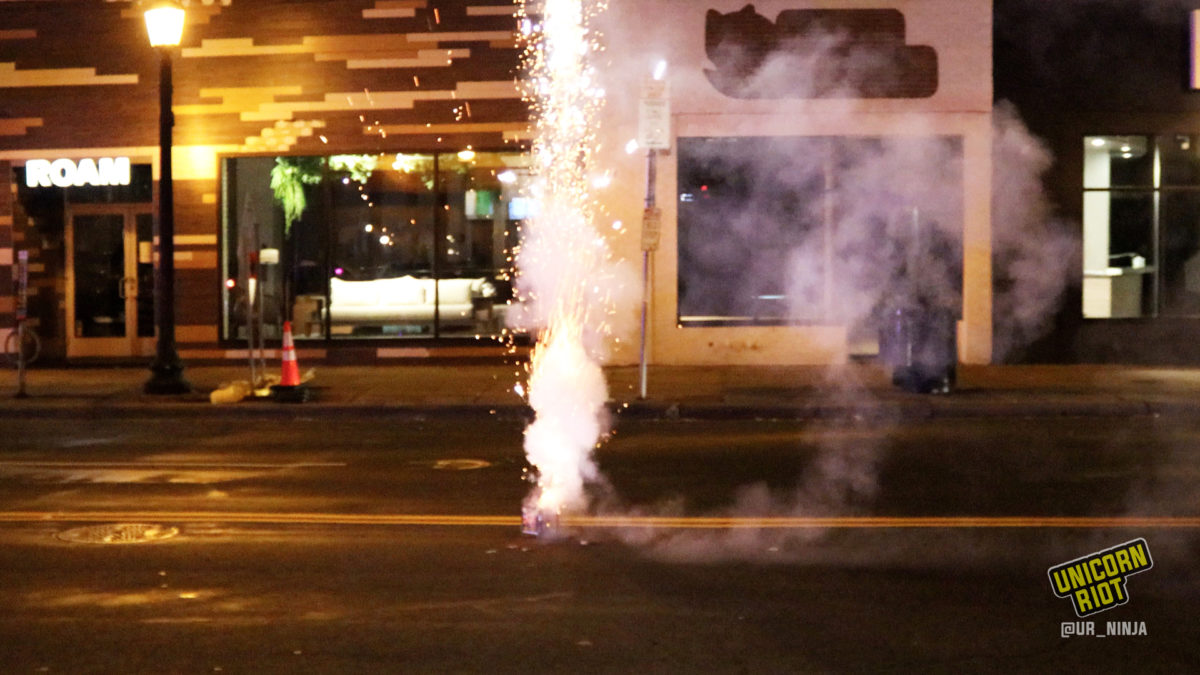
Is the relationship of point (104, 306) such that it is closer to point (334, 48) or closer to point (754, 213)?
point (334, 48)

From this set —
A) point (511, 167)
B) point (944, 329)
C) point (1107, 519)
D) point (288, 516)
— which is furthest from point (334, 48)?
point (1107, 519)

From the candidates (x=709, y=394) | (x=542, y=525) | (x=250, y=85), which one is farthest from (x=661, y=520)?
(x=250, y=85)

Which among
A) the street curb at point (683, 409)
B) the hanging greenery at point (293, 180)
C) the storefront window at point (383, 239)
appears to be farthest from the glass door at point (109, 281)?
the street curb at point (683, 409)

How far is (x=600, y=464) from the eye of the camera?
10.5 metres

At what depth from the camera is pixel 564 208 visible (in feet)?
58.1

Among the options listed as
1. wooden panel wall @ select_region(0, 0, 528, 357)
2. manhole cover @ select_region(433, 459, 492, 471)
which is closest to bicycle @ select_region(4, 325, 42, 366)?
wooden panel wall @ select_region(0, 0, 528, 357)

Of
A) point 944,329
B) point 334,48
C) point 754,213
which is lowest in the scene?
point 944,329

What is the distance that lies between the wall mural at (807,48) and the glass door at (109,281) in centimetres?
922

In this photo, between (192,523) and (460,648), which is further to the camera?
(192,523)

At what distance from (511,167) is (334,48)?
314cm

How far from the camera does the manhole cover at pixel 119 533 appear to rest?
7.83 meters

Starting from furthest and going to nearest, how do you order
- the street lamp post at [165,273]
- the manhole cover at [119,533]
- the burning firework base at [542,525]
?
the street lamp post at [165,273] → the manhole cover at [119,533] → the burning firework base at [542,525]

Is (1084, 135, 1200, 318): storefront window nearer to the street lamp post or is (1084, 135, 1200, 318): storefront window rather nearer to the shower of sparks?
the shower of sparks

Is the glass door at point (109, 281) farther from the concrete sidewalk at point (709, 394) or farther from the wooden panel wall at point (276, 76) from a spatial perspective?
the concrete sidewalk at point (709, 394)
